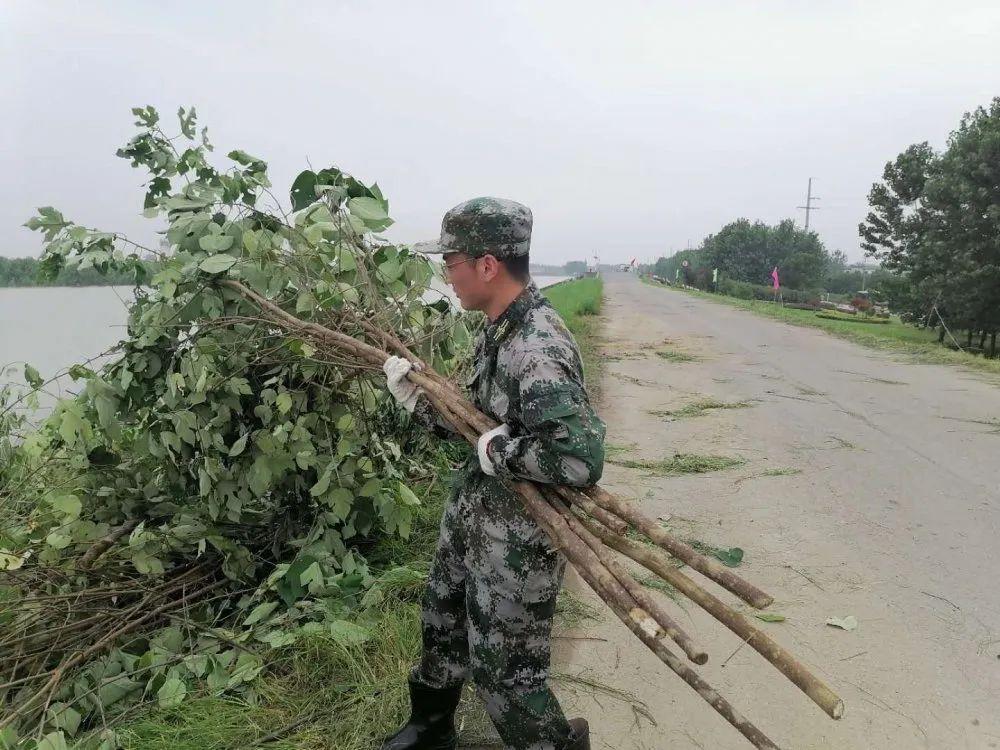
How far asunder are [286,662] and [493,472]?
1.38 metres

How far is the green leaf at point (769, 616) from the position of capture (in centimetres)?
296

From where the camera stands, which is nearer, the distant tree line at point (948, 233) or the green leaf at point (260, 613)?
the green leaf at point (260, 613)

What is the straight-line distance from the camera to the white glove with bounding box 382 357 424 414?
2307 millimetres

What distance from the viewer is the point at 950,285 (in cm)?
1366

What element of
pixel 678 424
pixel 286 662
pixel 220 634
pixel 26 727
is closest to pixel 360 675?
pixel 286 662

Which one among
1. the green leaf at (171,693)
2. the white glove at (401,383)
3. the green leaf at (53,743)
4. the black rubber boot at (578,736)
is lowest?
the green leaf at (171,693)

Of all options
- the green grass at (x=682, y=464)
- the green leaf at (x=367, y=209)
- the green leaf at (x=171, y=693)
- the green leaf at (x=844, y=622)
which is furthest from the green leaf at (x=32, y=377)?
the green grass at (x=682, y=464)

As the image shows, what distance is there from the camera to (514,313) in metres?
1.87

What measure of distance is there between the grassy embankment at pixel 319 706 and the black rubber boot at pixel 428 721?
14 centimetres

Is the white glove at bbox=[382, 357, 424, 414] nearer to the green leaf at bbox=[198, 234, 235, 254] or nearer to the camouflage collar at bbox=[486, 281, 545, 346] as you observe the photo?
the camouflage collar at bbox=[486, 281, 545, 346]

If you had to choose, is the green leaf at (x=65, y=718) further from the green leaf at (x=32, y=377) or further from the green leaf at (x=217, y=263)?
the green leaf at (x=217, y=263)

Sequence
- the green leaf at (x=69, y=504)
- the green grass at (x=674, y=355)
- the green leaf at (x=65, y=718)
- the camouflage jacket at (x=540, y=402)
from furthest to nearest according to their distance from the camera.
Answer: the green grass at (x=674, y=355) < the green leaf at (x=69, y=504) < the green leaf at (x=65, y=718) < the camouflage jacket at (x=540, y=402)

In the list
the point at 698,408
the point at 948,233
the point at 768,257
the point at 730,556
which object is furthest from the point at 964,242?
the point at 768,257

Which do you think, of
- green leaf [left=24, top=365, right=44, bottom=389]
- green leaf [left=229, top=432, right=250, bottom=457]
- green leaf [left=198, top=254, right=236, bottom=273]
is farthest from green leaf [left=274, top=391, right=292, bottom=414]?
green leaf [left=24, top=365, right=44, bottom=389]
